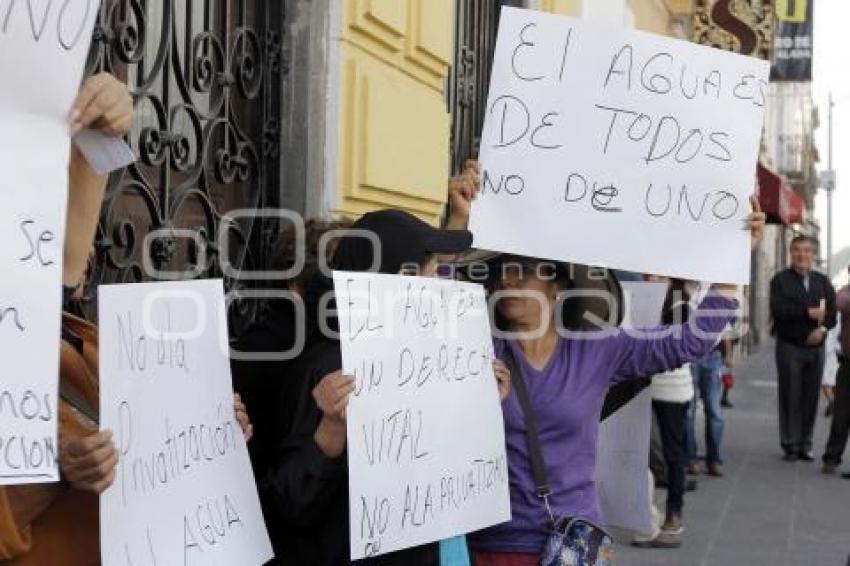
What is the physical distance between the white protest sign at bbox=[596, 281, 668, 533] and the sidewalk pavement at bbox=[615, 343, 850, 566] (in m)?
1.36

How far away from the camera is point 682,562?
713cm

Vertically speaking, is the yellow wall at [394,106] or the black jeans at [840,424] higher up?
the yellow wall at [394,106]

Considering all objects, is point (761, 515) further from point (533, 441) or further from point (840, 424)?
point (533, 441)

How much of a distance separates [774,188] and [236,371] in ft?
45.3

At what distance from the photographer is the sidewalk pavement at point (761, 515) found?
7.30m

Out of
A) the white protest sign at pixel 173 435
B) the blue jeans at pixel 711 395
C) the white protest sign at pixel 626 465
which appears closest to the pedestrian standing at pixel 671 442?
the blue jeans at pixel 711 395

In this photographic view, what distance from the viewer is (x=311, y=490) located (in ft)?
9.20

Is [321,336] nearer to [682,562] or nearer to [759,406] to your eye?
[682,562]

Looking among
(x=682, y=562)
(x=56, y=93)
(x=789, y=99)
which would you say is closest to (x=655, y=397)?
(x=682, y=562)

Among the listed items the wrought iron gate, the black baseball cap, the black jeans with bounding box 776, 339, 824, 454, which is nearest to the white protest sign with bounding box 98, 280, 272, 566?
the black baseball cap

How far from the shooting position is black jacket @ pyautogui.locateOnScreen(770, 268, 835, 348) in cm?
1082

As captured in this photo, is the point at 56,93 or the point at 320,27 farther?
the point at 320,27

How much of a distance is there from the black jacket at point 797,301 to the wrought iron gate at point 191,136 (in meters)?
6.41

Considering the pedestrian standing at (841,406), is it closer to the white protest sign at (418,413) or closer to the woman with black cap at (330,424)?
the white protest sign at (418,413)
